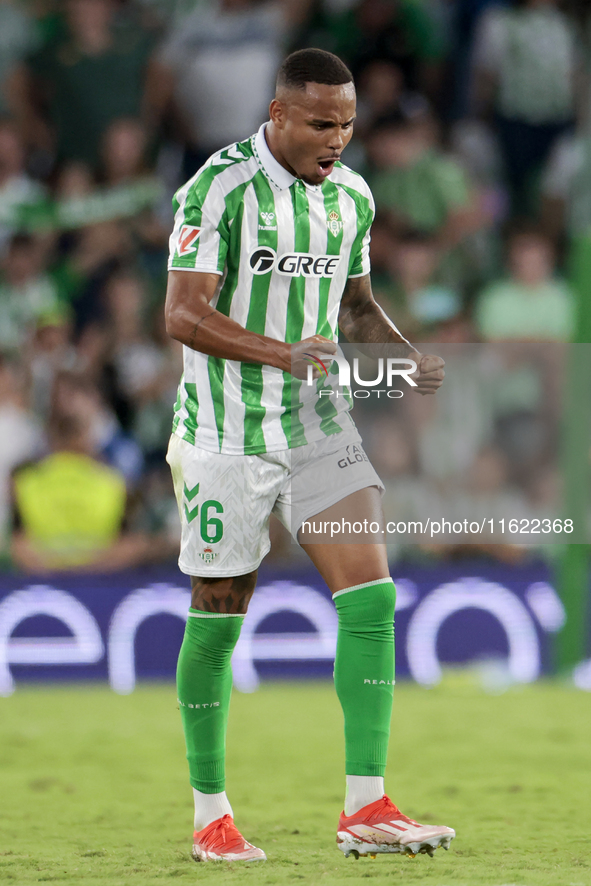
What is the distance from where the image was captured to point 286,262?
3592 millimetres

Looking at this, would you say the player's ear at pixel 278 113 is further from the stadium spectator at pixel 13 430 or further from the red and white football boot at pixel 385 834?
the stadium spectator at pixel 13 430

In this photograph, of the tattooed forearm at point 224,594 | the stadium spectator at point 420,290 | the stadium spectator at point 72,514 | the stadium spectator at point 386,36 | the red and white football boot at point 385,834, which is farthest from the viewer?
the stadium spectator at point 386,36

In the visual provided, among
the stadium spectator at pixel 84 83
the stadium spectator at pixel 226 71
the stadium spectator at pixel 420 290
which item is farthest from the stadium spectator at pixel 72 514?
the stadium spectator at pixel 226 71

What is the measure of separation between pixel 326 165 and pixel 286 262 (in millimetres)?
291

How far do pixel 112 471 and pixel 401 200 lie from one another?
2976mm

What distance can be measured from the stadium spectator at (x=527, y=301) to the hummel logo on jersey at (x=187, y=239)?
4.90 metres

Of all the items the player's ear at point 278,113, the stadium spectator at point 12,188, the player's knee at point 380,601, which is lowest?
the player's knee at point 380,601

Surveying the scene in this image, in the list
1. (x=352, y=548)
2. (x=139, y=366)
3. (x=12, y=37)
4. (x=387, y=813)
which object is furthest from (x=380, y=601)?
(x=12, y=37)

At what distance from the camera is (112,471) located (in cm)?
759

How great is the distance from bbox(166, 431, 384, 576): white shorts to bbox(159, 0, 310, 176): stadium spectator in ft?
19.0

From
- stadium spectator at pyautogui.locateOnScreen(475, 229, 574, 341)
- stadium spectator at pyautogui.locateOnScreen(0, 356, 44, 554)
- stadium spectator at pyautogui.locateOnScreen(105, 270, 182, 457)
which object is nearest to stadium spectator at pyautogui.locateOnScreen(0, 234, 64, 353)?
stadium spectator at pyautogui.locateOnScreen(105, 270, 182, 457)

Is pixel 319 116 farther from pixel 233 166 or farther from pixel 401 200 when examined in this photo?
pixel 401 200

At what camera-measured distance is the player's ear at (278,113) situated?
139 inches

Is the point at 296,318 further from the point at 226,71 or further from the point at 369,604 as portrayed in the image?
the point at 226,71
